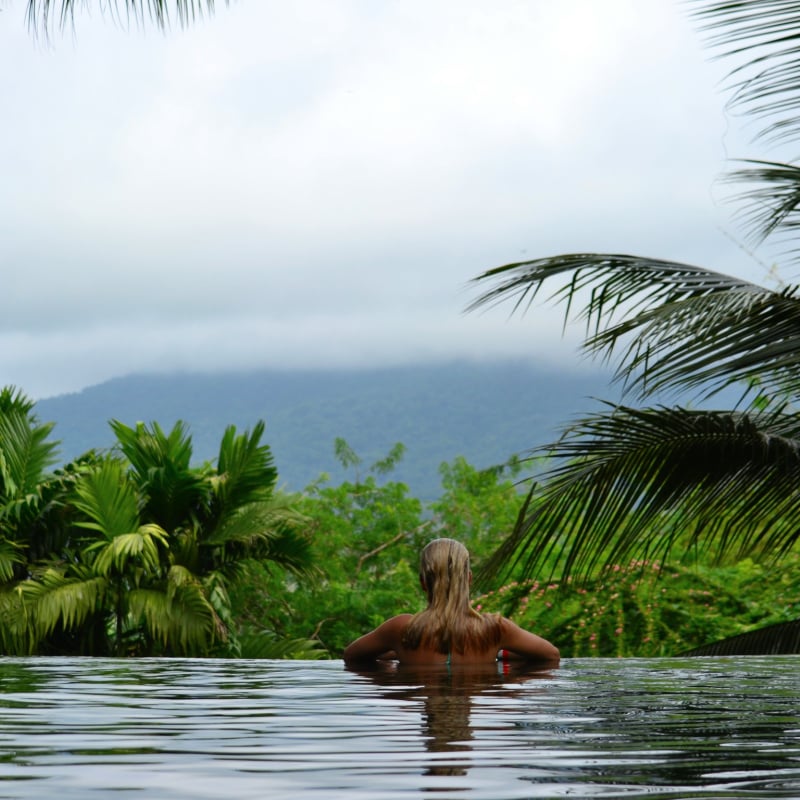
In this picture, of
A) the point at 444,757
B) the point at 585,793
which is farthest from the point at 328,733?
the point at 585,793

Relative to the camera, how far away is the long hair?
6207mm

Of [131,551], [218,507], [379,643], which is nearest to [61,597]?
[131,551]

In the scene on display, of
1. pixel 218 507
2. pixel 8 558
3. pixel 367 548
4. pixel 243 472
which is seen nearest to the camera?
pixel 8 558

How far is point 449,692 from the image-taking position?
17.2ft

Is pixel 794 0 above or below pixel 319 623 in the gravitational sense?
above

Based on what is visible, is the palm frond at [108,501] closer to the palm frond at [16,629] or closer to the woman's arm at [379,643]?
the palm frond at [16,629]

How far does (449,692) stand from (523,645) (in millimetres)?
1407

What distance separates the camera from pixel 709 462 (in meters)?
7.15

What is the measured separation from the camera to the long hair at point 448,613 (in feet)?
20.4

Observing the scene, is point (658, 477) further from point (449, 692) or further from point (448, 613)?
point (449, 692)

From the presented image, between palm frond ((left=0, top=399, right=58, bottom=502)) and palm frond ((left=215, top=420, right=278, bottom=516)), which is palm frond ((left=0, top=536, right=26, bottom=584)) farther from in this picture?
palm frond ((left=215, top=420, right=278, bottom=516))

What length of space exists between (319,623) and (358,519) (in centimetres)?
368

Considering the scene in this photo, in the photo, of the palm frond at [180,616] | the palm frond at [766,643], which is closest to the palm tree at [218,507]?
the palm frond at [180,616]

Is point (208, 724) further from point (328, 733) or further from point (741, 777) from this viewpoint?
point (741, 777)
